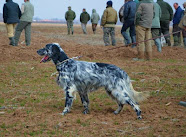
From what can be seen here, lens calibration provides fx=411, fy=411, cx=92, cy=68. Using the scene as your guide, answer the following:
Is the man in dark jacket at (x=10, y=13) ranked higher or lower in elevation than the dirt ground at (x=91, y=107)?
higher

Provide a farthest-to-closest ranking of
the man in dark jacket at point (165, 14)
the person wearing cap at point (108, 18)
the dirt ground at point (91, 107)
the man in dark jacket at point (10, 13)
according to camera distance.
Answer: the man in dark jacket at point (165, 14) → the person wearing cap at point (108, 18) → the man in dark jacket at point (10, 13) → the dirt ground at point (91, 107)

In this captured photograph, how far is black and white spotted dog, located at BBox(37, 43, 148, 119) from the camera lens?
7.55 meters

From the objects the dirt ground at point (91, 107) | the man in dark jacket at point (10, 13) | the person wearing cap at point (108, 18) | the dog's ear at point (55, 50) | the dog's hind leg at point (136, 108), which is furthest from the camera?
the person wearing cap at point (108, 18)

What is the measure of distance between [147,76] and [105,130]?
572 cm

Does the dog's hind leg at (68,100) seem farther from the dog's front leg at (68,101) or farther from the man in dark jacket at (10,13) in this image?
the man in dark jacket at (10,13)

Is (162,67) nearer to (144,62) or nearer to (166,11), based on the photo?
(144,62)

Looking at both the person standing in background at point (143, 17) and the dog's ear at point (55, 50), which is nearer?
the dog's ear at point (55, 50)

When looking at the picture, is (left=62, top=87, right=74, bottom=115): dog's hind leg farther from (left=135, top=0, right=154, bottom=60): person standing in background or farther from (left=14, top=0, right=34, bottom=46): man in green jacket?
(left=14, top=0, right=34, bottom=46): man in green jacket

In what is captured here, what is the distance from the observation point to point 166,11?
20.0 metres

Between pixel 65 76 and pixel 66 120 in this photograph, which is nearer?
pixel 66 120

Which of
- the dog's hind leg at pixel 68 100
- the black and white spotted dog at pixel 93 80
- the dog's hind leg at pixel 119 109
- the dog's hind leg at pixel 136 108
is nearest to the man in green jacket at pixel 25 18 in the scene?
the black and white spotted dog at pixel 93 80

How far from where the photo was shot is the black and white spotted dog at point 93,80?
755cm

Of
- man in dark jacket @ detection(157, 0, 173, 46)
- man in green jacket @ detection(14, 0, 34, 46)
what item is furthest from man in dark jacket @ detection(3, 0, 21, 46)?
man in dark jacket @ detection(157, 0, 173, 46)

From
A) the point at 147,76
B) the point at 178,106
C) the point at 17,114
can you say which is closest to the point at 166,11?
the point at 147,76
